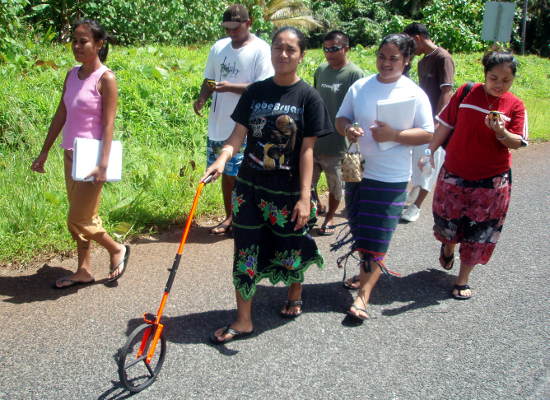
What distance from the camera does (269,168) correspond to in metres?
3.68

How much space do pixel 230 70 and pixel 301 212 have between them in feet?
6.88

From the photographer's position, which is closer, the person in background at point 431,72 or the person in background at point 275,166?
the person in background at point 275,166

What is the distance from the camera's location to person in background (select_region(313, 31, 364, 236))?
545 cm

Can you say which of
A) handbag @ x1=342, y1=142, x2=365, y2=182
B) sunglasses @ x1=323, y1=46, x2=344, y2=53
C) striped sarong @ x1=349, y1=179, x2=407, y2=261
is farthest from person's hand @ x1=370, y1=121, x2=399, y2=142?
sunglasses @ x1=323, y1=46, x2=344, y2=53

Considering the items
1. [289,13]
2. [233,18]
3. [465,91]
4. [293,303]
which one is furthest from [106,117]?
[289,13]

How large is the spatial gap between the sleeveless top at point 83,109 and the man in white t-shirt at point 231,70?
4.13 ft

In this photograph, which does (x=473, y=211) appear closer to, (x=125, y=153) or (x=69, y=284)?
(x=69, y=284)

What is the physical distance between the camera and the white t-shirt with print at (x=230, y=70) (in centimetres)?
517

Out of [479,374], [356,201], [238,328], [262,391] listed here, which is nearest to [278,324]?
[238,328]

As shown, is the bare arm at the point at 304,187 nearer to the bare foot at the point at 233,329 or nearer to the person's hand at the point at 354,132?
the person's hand at the point at 354,132

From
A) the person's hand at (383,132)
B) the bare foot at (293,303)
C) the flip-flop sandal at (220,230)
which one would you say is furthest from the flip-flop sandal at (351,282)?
the flip-flop sandal at (220,230)

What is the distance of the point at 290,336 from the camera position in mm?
3824

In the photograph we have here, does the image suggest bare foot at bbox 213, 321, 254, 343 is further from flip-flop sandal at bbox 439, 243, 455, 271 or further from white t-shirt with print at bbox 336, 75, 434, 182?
flip-flop sandal at bbox 439, 243, 455, 271

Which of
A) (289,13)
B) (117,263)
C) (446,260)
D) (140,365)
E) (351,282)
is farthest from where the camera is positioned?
(289,13)
